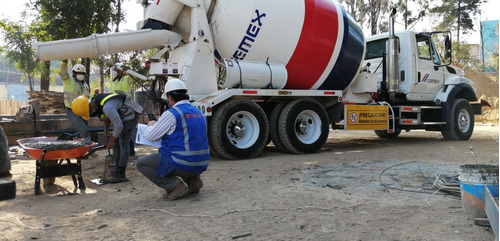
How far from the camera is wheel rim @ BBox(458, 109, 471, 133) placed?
10578mm

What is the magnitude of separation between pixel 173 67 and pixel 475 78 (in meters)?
28.0

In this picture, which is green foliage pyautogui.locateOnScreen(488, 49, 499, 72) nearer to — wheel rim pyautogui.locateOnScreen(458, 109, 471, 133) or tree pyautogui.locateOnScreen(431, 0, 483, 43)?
tree pyautogui.locateOnScreen(431, 0, 483, 43)

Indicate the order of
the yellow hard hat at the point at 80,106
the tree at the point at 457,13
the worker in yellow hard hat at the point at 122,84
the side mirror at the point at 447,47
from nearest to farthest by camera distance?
the yellow hard hat at the point at 80,106
the worker in yellow hard hat at the point at 122,84
the side mirror at the point at 447,47
the tree at the point at 457,13

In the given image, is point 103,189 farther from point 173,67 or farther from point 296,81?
point 296,81

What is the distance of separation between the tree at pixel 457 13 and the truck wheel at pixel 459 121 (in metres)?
21.7

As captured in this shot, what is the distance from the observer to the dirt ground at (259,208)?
10.8 ft

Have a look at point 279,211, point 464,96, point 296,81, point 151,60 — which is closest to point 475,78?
point 464,96

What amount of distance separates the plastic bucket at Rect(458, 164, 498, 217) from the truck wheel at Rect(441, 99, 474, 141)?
756cm

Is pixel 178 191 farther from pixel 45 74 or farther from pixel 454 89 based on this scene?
pixel 45 74

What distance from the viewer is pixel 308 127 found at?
8.30m

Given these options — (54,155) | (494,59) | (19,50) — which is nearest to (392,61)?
(54,155)

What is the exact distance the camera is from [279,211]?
152 inches

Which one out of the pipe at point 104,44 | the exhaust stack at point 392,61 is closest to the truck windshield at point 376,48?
the exhaust stack at point 392,61

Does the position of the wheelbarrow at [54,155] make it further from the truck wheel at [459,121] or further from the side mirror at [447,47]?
the truck wheel at [459,121]
